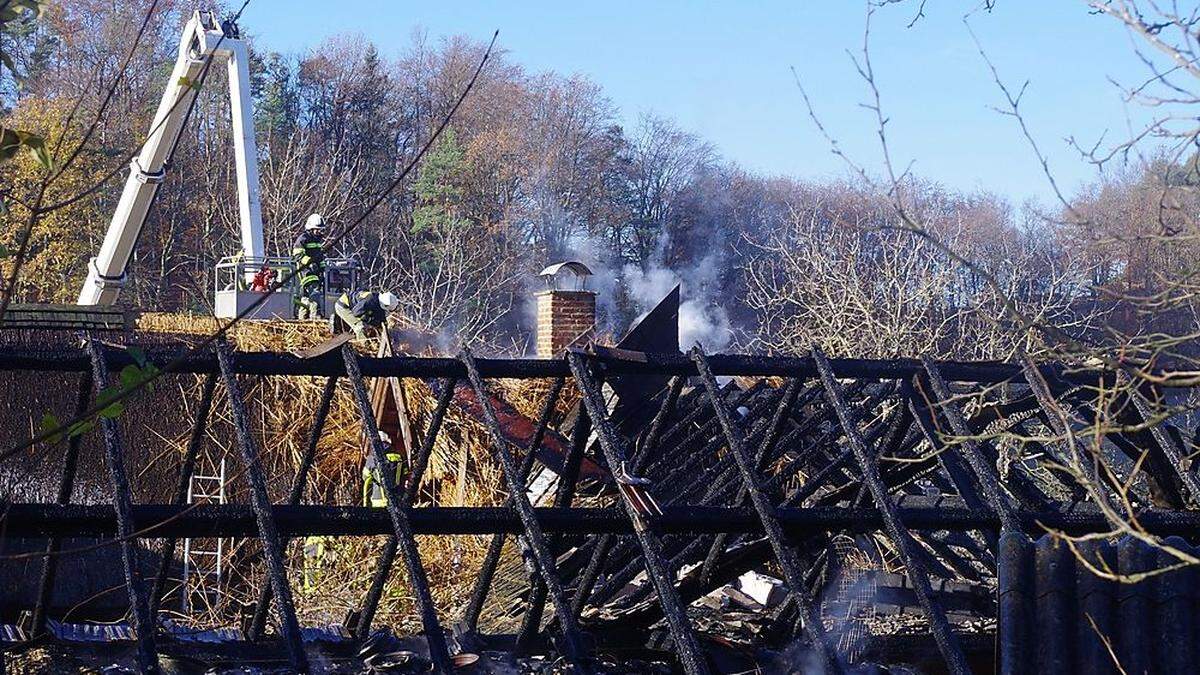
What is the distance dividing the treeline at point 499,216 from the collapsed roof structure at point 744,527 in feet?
25.2

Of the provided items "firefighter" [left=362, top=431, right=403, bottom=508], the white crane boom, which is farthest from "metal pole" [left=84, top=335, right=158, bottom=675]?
the white crane boom

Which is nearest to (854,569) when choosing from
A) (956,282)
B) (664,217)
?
(956,282)

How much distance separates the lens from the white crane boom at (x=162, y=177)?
57.1 feet

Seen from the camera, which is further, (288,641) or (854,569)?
(854,569)

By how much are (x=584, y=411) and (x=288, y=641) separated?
2172 mm

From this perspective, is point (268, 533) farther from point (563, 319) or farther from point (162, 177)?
point (162, 177)

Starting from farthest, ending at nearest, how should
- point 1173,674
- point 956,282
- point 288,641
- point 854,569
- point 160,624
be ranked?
point 956,282 → point 854,569 → point 160,624 → point 1173,674 → point 288,641

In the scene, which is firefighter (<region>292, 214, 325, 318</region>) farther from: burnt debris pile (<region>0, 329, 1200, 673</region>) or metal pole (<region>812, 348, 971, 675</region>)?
Answer: metal pole (<region>812, 348, 971, 675</region>)

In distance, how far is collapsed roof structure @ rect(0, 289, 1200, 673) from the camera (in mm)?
5273

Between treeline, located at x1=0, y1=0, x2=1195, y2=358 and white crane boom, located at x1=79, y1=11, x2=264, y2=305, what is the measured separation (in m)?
1.79

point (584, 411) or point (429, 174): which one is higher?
point (429, 174)

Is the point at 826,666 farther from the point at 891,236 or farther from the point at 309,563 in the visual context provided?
the point at 891,236

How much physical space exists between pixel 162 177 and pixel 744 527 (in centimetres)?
1298

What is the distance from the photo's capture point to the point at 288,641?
489 centimetres
